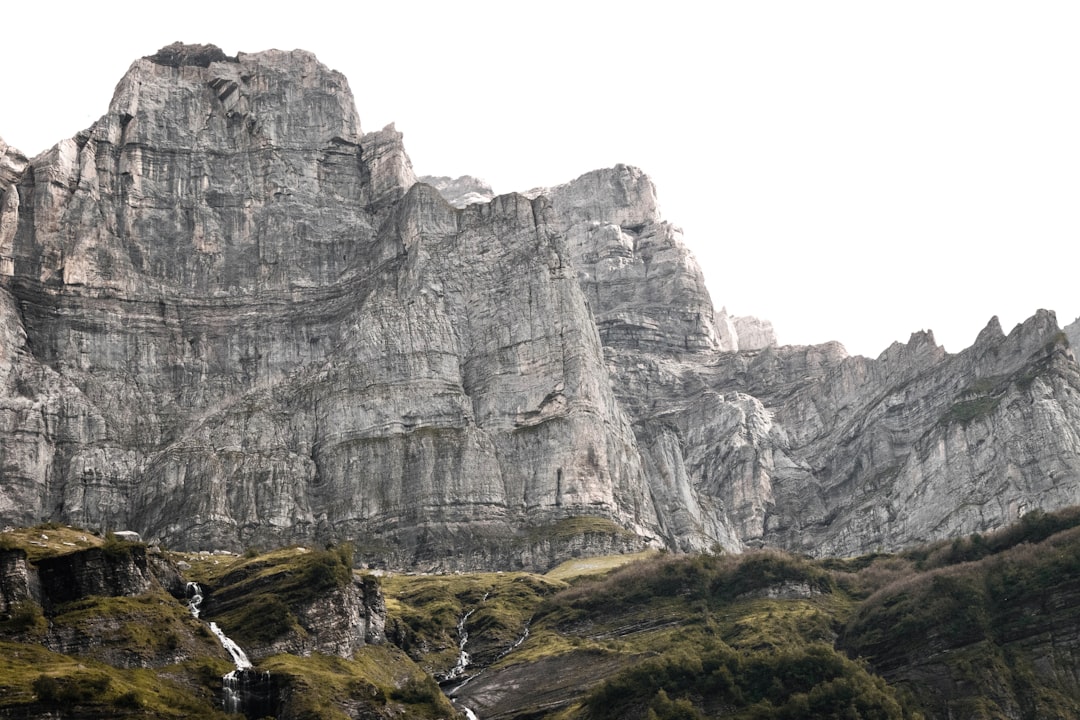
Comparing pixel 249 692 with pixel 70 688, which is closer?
pixel 70 688

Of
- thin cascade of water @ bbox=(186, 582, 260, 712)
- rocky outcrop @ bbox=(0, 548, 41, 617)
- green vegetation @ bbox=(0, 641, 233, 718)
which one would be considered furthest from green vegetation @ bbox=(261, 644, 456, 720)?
rocky outcrop @ bbox=(0, 548, 41, 617)

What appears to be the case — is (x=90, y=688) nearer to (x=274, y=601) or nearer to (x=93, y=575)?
(x=93, y=575)

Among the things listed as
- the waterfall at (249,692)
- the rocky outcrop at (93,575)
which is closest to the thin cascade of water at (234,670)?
the waterfall at (249,692)

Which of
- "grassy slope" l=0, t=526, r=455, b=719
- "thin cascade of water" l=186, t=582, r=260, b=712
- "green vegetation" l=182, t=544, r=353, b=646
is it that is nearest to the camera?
"grassy slope" l=0, t=526, r=455, b=719

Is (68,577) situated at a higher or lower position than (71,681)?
higher

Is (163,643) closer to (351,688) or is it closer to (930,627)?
(351,688)

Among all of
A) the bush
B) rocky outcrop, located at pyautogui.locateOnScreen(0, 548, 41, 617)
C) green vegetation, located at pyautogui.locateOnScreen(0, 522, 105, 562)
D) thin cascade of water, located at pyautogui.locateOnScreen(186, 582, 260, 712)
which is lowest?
the bush

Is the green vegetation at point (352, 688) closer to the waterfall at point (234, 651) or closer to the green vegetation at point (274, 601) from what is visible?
the waterfall at point (234, 651)

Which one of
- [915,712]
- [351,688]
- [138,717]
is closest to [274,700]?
[351,688]

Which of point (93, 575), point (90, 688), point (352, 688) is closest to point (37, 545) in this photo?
point (93, 575)

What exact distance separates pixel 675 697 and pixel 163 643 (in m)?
62.0

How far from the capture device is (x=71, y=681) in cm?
14462

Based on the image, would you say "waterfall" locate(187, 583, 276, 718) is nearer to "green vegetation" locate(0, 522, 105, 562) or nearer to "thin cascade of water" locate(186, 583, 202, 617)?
"thin cascade of water" locate(186, 583, 202, 617)

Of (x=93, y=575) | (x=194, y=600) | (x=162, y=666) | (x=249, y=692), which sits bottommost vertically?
(x=249, y=692)
